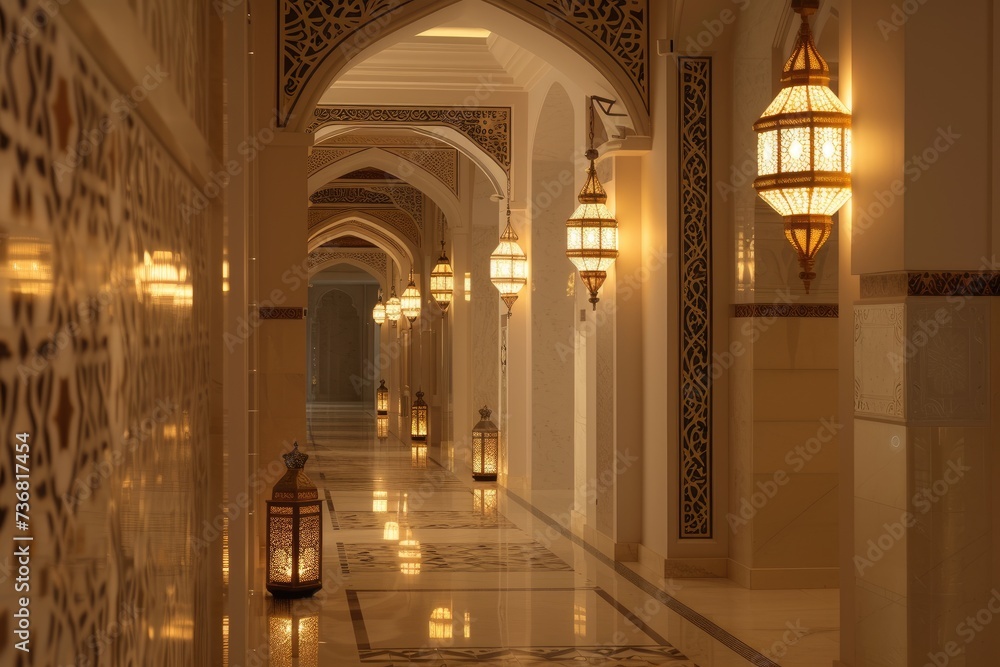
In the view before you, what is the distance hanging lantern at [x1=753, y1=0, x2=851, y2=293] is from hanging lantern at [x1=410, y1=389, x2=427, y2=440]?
11261mm

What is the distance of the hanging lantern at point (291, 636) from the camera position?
4.54m

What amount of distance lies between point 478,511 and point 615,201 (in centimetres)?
339

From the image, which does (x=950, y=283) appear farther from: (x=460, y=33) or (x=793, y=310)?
(x=460, y=33)

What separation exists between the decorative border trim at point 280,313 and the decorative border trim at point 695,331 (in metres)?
2.19

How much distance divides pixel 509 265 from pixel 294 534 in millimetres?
4443

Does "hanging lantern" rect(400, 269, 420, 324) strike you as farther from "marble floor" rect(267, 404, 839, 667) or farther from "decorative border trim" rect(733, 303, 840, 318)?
"decorative border trim" rect(733, 303, 840, 318)

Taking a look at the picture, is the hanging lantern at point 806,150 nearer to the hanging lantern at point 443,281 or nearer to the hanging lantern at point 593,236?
the hanging lantern at point 593,236

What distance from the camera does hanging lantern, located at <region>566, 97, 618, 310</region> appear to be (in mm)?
6641

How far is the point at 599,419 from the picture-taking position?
7125 mm

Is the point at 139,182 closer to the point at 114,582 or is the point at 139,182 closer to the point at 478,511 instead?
the point at 114,582

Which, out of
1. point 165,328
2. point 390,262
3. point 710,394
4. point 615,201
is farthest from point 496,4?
point 390,262

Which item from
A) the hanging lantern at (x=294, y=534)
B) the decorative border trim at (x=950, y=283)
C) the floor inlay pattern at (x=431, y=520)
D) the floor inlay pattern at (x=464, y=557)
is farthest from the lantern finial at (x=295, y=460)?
the decorative border trim at (x=950, y=283)

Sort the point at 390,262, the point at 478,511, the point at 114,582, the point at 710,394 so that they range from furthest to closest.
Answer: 1. the point at 390,262
2. the point at 478,511
3. the point at 710,394
4. the point at 114,582

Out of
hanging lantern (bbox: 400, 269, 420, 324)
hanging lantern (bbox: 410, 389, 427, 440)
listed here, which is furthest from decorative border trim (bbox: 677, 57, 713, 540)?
hanging lantern (bbox: 400, 269, 420, 324)
